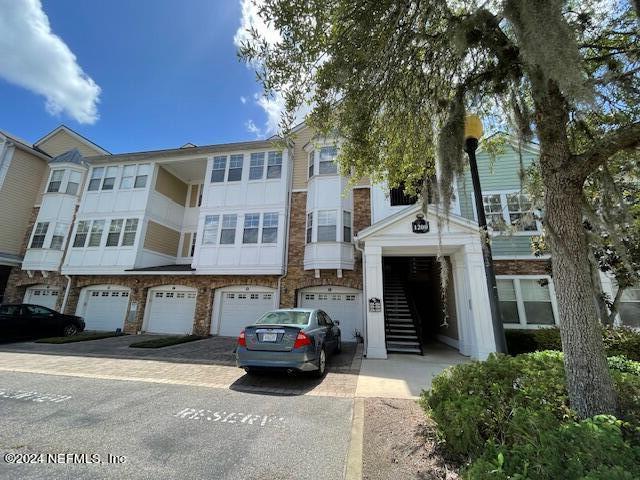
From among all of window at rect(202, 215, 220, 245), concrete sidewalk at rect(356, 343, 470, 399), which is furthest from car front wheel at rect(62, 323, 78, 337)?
concrete sidewalk at rect(356, 343, 470, 399)

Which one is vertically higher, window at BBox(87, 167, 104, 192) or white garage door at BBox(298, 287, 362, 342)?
window at BBox(87, 167, 104, 192)

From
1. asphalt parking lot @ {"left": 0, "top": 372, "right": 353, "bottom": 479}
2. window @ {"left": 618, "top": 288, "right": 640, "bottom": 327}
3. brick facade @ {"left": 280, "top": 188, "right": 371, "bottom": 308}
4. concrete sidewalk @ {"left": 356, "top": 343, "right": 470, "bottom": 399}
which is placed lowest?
asphalt parking lot @ {"left": 0, "top": 372, "right": 353, "bottom": 479}

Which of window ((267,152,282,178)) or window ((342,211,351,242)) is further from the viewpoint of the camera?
window ((267,152,282,178))

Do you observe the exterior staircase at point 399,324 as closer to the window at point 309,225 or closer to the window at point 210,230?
the window at point 309,225

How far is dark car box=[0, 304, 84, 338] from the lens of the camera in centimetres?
1073

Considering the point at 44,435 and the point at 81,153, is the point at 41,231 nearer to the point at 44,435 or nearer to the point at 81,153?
the point at 81,153

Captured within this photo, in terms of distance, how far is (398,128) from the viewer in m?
5.32

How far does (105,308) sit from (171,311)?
147 inches

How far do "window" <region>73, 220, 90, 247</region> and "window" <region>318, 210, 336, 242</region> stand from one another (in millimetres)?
12537

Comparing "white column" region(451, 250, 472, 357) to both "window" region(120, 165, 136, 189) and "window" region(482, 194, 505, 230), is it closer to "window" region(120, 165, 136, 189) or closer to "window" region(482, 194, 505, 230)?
"window" region(482, 194, 505, 230)

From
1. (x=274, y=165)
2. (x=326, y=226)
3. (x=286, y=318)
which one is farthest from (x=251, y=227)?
(x=286, y=318)

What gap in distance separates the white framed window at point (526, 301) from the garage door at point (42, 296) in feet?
70.0

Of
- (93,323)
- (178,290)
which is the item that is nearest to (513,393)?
(178,290)

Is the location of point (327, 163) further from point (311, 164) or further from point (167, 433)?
point (167, 433)
